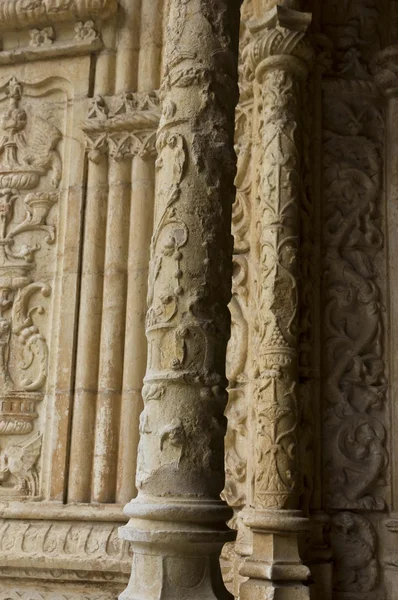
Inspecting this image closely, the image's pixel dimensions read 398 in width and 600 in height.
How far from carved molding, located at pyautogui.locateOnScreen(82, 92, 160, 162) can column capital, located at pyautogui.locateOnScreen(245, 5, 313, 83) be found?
0.78 metres

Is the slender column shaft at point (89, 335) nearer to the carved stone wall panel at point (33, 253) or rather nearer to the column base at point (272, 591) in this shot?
the carved stone wall panel at point (33, 253)

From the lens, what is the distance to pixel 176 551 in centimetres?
254

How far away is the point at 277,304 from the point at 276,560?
113cm

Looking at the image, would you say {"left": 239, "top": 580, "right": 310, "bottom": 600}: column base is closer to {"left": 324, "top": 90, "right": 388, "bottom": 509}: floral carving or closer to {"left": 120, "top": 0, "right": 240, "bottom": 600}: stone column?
{"left": 324, "top": 90, "right": 388, "bottom": 509}: floral carving

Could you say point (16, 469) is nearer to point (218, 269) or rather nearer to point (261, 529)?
point (261, 529)

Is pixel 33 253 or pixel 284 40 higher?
pixel 284 40

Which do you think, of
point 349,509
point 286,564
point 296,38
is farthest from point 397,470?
point 296,38

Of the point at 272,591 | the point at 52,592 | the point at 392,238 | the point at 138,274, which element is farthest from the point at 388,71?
the point at 52,592

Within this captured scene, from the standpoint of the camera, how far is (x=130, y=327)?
176 inches

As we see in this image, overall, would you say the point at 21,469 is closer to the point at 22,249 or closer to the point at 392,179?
the point at 22,249

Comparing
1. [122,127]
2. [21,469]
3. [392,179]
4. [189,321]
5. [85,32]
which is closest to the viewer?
[189,321]

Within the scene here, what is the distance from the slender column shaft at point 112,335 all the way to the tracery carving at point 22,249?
0.37m

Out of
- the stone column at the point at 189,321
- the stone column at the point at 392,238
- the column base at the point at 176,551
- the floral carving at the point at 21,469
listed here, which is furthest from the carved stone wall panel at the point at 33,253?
the column base at the point at 176,551

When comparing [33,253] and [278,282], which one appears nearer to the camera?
[278,282]
